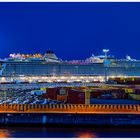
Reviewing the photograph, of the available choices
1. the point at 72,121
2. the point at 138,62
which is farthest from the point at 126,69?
the point at 72,121

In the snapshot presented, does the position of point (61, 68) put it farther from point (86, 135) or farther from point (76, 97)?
point (86, 135)

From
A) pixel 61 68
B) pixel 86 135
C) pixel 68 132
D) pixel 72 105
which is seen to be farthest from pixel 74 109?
pixel 61 68

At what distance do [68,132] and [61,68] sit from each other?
4966 centimetres

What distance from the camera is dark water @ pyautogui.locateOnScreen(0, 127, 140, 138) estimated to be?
2433 cm

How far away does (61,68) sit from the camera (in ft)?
246

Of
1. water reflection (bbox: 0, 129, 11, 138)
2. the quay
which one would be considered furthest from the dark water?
the quay

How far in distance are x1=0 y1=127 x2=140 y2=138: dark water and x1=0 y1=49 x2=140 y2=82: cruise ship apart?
38.8m

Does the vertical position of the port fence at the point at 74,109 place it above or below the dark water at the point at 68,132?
above

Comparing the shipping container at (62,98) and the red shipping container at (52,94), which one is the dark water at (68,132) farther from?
the red shipping container at (52,94)

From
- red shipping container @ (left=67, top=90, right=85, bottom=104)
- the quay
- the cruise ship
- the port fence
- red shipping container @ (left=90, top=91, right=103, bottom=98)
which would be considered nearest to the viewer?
the quay

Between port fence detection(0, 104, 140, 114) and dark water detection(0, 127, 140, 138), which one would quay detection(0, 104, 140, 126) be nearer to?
port fence detection(0, 104, 140, 114)

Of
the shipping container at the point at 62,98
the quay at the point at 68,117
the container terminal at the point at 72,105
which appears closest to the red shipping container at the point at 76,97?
the container terminal at the point at 72,105

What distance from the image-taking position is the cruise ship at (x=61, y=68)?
6925 cm

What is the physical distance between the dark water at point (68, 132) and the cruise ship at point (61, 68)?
38842 mm
